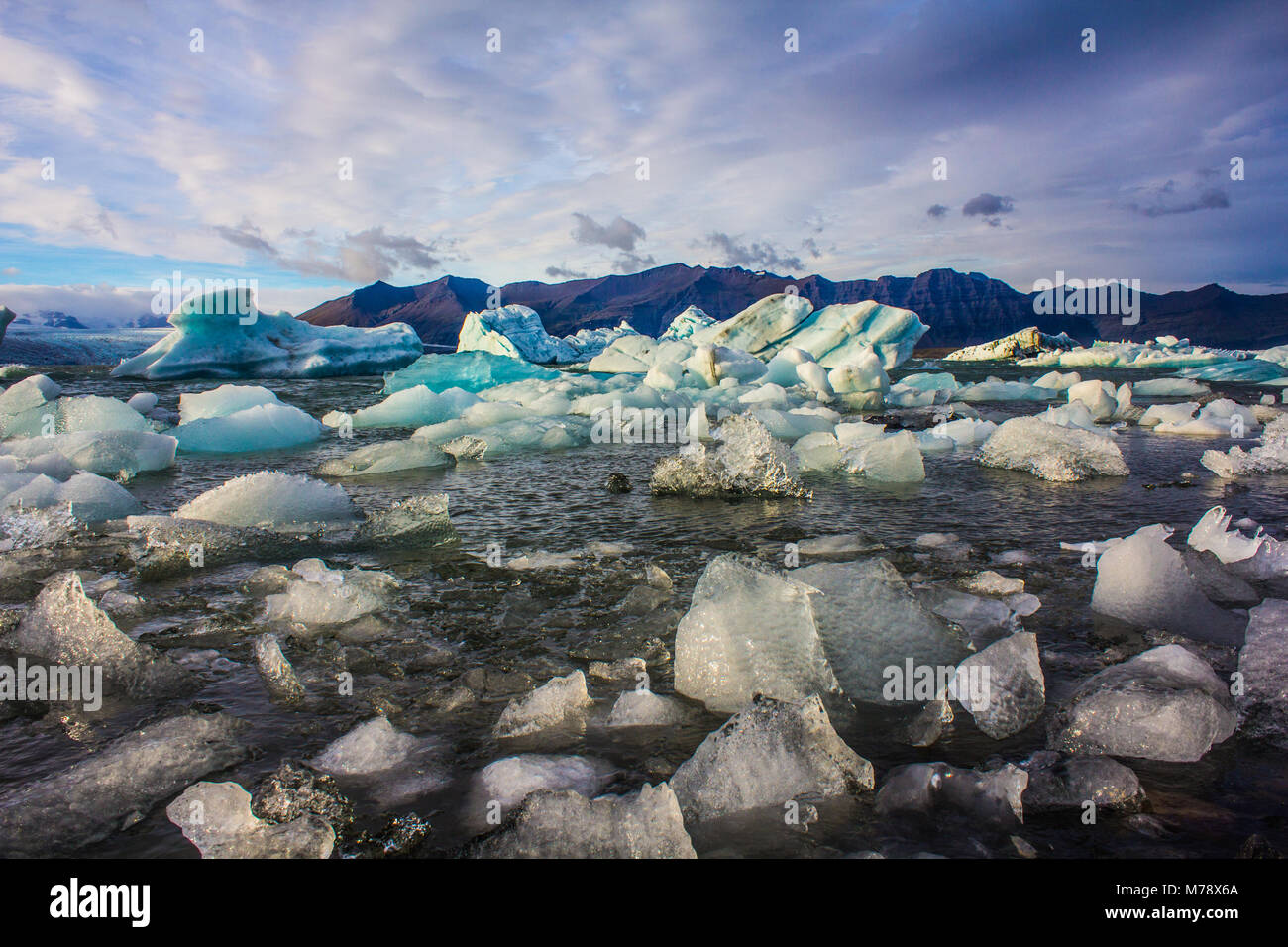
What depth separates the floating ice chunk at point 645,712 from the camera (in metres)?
2.10

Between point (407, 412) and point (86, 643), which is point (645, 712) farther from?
point (407, 412)

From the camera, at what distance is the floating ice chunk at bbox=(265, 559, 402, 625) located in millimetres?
2836

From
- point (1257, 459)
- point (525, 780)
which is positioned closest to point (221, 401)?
point (525, 780)

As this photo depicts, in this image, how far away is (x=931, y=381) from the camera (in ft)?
45.3

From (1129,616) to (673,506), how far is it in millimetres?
2814

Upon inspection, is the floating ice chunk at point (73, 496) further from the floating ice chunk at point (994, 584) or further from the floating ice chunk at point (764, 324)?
the floating ice chunk at point (764, 324)

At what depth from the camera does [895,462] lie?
18.7 ft

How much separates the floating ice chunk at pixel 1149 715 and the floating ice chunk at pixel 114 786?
90.2 inches

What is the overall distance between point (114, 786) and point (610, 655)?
1.44m

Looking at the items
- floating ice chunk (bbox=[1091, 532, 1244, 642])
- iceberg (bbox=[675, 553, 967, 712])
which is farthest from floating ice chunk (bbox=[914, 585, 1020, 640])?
floating ice chunk (bbox=[1091, 532, 1244, 642])

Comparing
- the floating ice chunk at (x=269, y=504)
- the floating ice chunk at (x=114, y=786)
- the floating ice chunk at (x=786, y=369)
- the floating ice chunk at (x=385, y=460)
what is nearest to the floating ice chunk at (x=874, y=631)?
the floating ice chunk at (x=114, y=786)

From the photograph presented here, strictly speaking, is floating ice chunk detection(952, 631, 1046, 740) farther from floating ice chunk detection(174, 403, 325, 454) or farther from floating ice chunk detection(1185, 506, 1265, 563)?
floating ice chunk detection(174, 403, 325, 454)
